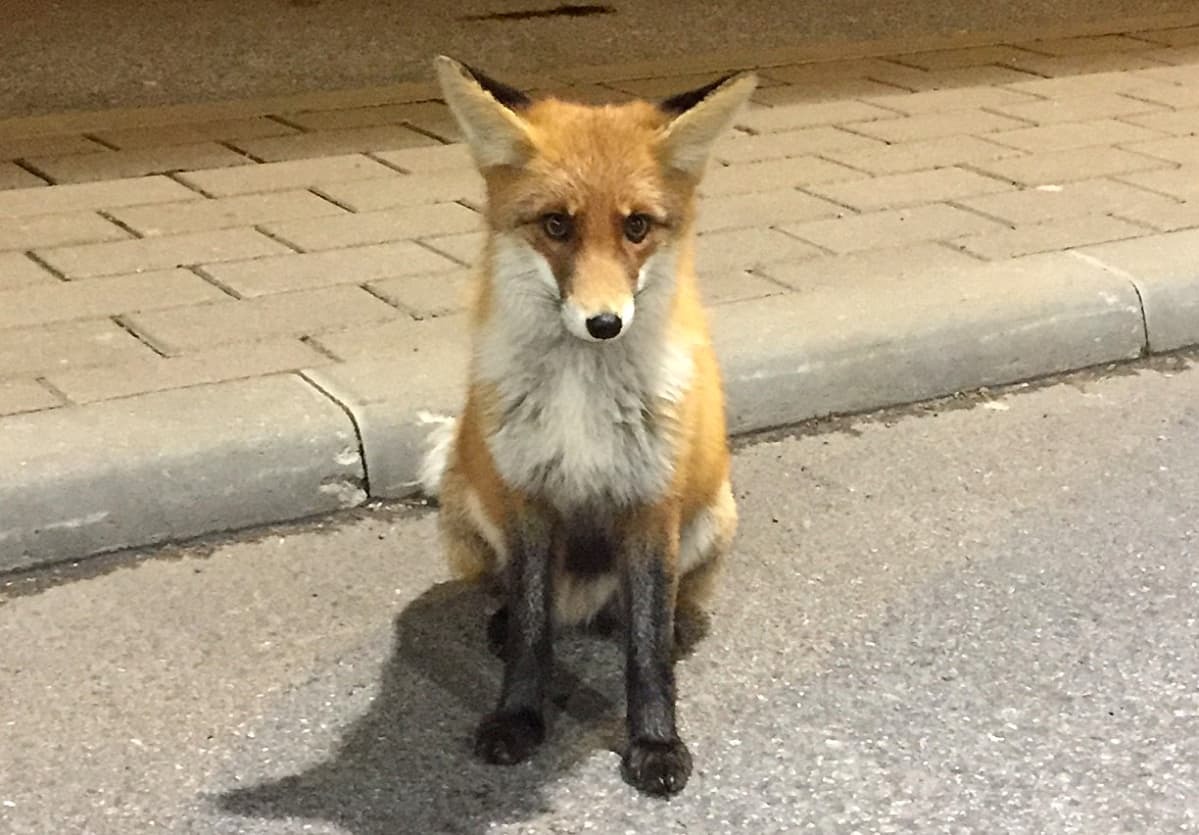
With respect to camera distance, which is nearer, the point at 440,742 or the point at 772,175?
the point at 440,742

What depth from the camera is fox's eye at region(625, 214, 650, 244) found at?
7.94 ft

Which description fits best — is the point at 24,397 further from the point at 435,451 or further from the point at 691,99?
the point at 691,99

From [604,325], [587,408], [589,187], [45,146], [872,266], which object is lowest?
[45,146]

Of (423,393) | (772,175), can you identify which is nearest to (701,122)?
(423,393)

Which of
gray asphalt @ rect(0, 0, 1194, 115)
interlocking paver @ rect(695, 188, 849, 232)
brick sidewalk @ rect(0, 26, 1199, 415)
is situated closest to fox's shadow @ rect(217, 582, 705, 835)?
brick sidewalk @ rect(0, 26, 1199, 415)

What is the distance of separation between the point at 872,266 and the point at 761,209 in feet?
2.00

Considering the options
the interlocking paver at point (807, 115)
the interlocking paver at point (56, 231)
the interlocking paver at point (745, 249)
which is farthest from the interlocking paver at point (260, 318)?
the interlocking paver at point (807, 115)

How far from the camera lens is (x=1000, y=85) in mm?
6512

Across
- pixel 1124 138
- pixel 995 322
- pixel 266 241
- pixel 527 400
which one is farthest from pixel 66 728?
pixel 1124 138

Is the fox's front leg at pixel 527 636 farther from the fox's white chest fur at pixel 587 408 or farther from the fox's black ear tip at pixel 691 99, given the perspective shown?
the fox's black ear tip at pixel 691 99

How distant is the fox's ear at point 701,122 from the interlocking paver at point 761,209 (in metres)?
2.21

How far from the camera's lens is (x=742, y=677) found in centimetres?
286

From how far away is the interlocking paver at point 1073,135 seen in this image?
223 inches

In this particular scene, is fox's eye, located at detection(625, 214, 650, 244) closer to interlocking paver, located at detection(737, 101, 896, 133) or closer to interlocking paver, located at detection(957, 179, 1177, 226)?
interlocking paver, located at detection(957, 179, 1177, 226)
